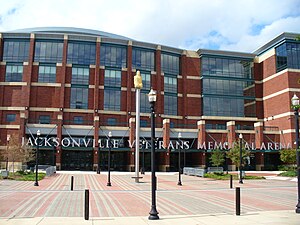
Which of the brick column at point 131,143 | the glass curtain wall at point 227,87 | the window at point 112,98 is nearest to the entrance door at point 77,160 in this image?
the brick column at point 131,143

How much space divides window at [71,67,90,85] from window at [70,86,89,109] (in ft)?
3.69

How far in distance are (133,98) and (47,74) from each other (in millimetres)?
15836

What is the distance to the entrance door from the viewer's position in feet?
174

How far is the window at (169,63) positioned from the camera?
62719mm

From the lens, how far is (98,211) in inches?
510

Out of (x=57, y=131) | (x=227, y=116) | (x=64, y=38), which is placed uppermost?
(x=64, y=38)

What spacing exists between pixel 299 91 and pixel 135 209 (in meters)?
51.5

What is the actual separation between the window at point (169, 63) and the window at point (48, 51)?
19136 mm

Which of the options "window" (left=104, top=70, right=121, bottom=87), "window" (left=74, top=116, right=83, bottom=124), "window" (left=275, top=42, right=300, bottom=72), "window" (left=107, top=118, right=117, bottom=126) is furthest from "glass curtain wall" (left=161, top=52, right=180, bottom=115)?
"window" (left=275, top=42, right=300, bottom=72)

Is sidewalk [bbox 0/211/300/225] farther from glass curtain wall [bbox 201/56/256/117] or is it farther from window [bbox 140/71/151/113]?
glass curtain wall [bbox 201/56/256/117]

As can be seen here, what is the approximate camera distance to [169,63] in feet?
208

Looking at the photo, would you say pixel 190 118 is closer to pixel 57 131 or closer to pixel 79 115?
pixel 79 115

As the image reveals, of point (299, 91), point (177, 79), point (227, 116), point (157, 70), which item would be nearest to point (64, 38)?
point (157, 70)

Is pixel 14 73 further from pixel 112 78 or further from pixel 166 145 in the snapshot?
pixel 166 145
